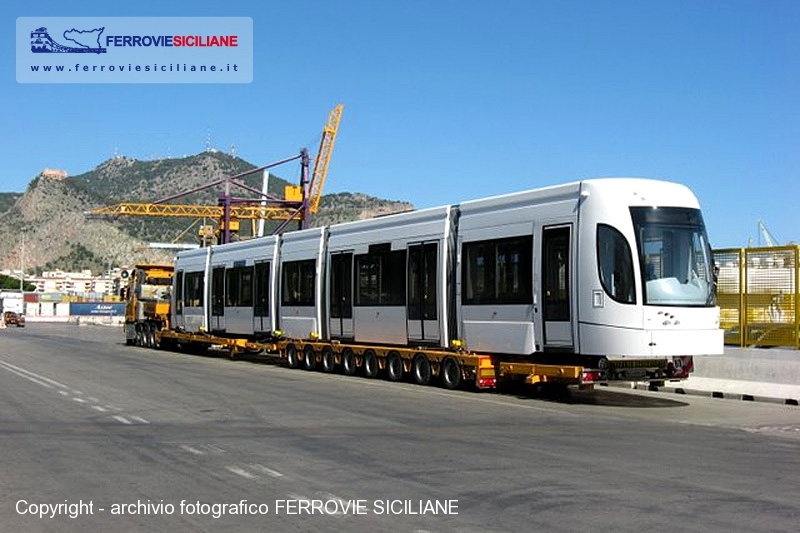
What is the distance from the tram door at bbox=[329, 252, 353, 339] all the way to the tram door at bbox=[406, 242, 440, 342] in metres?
2.91

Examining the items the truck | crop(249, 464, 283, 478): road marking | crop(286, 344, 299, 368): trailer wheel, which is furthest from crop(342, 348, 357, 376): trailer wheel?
the truck

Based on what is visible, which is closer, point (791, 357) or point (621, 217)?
point (621, 217)

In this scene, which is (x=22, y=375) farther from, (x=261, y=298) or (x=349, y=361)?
(x=349, y=361)

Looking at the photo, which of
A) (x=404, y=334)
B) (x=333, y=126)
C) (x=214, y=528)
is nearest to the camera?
(x=214, y=528)

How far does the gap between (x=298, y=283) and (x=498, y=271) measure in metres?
9.58

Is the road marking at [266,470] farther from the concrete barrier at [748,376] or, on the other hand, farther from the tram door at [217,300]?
the tram door at [217,300]

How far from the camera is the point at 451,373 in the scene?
1970 centimetres

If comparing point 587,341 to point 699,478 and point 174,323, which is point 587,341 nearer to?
point 699,478

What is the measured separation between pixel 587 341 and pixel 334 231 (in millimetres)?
10668

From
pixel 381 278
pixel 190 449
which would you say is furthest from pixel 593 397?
pixel 190 449

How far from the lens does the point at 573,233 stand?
16172 mm

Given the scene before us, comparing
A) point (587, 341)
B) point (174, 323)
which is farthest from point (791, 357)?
point (174, 323)

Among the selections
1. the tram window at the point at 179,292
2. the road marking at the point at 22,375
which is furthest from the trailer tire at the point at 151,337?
the road marking at the point at 22,375

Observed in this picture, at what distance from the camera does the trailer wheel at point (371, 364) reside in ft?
73.8
